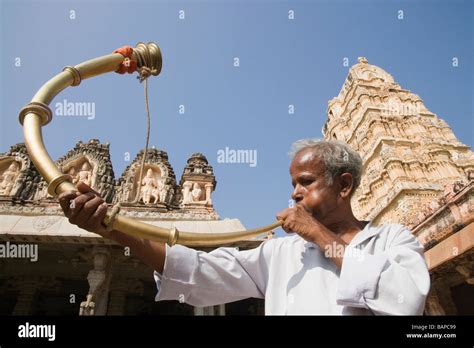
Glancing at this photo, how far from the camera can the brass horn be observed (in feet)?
5.84

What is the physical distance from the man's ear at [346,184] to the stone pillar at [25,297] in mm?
11119

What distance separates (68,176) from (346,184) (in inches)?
74.2

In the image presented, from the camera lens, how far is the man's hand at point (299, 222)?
1900 millimetres

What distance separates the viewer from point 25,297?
10.0 m

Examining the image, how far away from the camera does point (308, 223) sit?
1.94 metres

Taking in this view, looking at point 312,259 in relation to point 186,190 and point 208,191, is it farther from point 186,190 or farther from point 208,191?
point 186,190

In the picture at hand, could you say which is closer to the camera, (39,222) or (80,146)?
Answer: (39,222)

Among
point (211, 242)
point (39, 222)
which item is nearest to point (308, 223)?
point (211, 242)

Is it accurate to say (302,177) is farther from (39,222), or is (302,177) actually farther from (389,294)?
(39,222)

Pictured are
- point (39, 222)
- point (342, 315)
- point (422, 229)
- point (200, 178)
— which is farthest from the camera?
point (200, 178)

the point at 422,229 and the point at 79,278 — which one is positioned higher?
the point at 422,229

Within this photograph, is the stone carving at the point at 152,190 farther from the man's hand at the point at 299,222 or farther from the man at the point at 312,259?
the man's hand at the point at 299,222

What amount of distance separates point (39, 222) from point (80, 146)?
487 cm

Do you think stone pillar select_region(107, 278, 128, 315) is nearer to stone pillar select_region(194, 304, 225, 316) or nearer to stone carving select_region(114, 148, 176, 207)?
stone carving select_region(114, 148, 176, 207)
